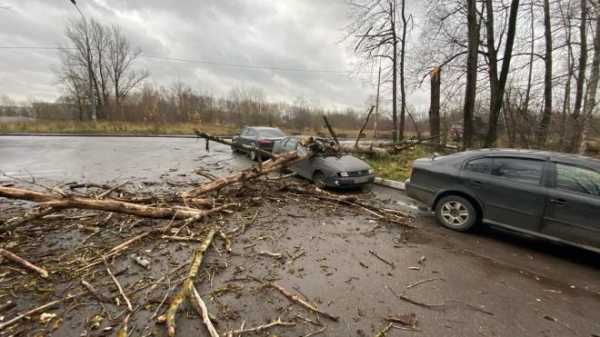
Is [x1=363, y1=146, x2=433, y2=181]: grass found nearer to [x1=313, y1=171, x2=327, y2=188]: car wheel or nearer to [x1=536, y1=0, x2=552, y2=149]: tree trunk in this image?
[x1=313, y1=171, x2=327, y2=188]: car wheel

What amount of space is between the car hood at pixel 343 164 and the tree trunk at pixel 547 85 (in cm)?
732

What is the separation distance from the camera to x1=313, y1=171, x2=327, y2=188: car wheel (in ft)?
21.7

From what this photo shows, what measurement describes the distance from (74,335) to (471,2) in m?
14.7

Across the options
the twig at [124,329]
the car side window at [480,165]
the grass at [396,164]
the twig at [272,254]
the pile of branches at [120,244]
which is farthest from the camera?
the grass at [396,164]

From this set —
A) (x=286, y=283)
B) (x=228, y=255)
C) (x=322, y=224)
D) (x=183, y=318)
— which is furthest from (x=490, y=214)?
(x=183, y=318)

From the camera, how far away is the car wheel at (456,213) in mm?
4066

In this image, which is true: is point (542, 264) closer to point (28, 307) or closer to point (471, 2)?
point (28, 307)

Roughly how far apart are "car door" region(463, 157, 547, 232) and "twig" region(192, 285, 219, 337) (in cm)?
448

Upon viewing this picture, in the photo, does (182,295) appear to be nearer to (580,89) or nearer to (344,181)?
(344,181)

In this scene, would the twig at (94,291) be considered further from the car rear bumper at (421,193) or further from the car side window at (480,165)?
the car side window at (480,165)

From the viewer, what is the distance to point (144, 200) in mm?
4426

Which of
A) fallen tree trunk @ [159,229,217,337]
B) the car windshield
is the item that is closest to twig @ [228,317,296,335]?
fallen tree trunk @ [159,229,217,337]

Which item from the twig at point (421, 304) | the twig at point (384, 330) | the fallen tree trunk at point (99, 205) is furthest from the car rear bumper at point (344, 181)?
the twig at point (384, 330)

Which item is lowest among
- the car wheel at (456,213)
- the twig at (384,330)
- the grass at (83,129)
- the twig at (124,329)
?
the twig at (384,330)
